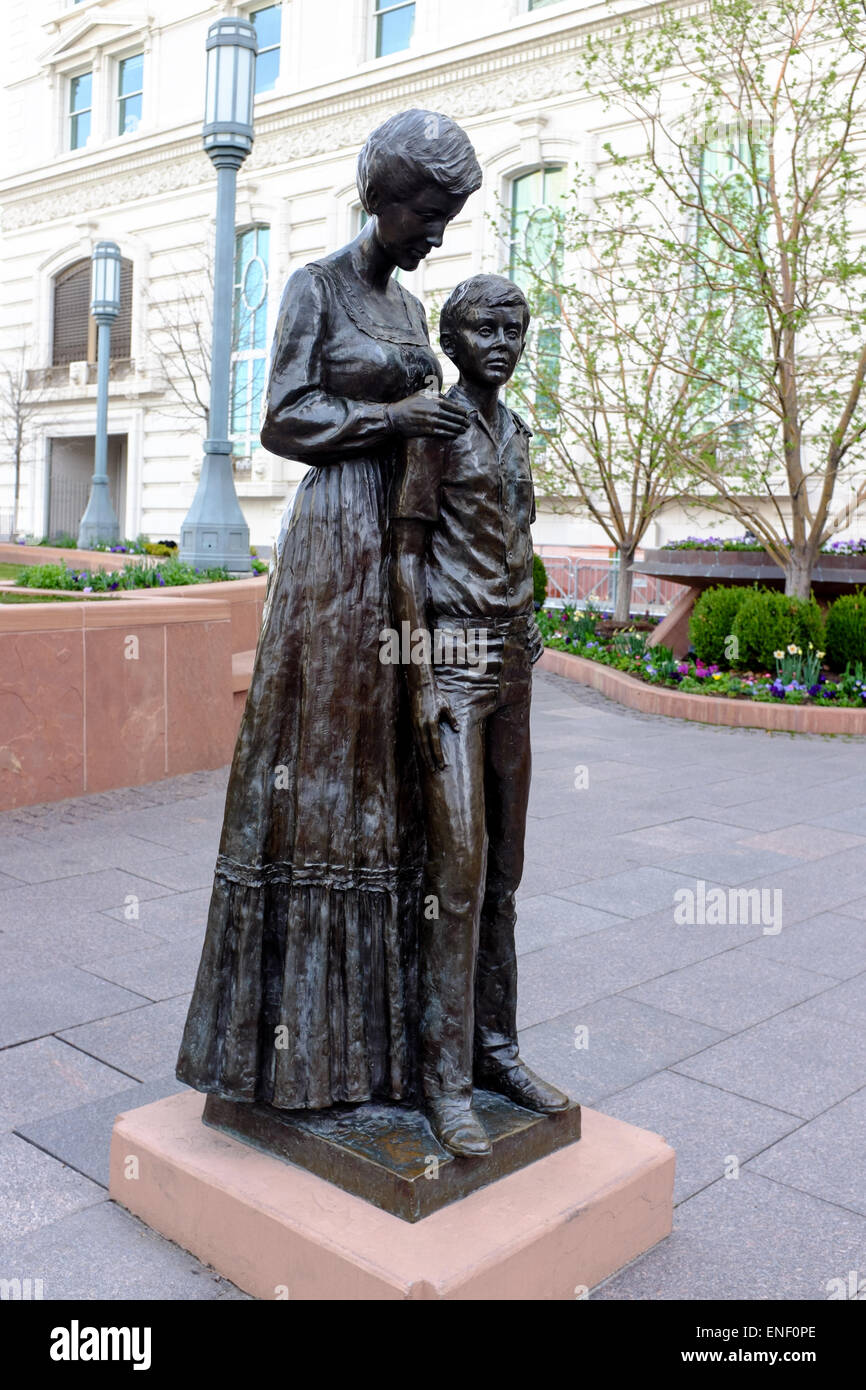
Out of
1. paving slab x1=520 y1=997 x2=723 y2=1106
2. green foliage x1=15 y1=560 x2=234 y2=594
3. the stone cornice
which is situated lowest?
paving slab x1=520 y1=997 x2=723 y2=1106

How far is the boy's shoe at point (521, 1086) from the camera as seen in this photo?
306cm

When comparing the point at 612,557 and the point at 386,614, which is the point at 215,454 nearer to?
the point at 386,614

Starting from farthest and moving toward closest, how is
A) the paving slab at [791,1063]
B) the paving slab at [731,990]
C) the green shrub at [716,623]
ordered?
the green shrub at [716,623] → the paving slab at [731,990] → the paving slab at [791,1063]

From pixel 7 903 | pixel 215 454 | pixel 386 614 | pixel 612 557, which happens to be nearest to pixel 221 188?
pixel 215 454

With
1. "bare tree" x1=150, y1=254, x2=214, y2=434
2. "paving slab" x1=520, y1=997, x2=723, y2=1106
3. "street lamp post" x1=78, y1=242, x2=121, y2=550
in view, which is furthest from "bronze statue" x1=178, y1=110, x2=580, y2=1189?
"bare tree" x1=150, y1=254, x2=214, y2=434

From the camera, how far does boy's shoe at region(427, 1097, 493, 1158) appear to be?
2768mm

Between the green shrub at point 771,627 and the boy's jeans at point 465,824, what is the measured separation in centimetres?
957

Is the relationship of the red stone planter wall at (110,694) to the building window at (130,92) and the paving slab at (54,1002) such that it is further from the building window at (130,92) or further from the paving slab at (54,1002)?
the building window at (130,92)

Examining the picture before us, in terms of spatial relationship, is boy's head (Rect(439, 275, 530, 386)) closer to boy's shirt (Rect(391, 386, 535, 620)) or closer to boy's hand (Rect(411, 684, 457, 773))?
boy's shirt (Rect(391, 386, 535, 620))

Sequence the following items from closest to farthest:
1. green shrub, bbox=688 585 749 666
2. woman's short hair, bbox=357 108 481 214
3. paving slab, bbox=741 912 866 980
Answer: woman's short hair, bbox=357 108 481 214 < paving slab, bbox=741 912 866 980 < green shrub, bbox=688 585 749 666

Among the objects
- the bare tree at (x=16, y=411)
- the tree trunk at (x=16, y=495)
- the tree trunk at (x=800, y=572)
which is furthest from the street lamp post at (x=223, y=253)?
the tree trunk at (x=16, y=495)

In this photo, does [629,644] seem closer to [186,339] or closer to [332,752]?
[332,752]

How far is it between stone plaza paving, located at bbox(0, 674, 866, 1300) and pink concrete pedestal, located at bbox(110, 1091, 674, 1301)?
8cm

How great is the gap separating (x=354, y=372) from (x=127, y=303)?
1192 inches
